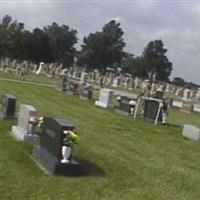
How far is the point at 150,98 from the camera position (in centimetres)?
2477

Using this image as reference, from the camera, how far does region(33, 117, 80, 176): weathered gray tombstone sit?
10547 millimetres

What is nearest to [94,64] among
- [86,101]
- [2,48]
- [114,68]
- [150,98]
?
[114,68]

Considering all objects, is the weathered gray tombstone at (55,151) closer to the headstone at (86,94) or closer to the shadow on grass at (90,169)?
the shadow on grass at (90,169)

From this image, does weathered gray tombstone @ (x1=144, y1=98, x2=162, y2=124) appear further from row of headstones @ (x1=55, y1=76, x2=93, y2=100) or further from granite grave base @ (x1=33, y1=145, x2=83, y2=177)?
granite grave base @ (x1=33, y1=145, x2=83, y2=177)

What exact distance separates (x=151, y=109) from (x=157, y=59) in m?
88.3

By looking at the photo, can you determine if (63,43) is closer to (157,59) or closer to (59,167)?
(157,59)

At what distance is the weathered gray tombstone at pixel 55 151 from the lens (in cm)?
1055

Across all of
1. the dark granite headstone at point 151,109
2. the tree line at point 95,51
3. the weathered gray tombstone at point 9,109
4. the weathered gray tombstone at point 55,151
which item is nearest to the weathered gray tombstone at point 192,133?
the dark granite headstone at point 151,109

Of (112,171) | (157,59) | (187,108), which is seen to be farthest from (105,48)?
(112,171)

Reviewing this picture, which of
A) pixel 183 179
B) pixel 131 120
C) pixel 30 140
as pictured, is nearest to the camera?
pixel 183 179

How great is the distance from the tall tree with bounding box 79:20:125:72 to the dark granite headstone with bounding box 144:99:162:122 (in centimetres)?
8127

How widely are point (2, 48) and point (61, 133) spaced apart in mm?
78237

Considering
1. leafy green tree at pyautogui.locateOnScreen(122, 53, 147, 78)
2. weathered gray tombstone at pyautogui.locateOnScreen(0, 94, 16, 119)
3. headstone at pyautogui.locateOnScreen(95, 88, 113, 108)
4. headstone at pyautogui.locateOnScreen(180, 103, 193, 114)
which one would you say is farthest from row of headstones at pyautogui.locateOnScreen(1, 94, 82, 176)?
leafy green tree at pyautogui.locateOnScreen(122, 53, 147, 78)

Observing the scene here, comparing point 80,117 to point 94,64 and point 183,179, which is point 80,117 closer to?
point 183,179
